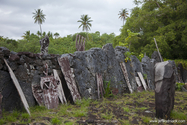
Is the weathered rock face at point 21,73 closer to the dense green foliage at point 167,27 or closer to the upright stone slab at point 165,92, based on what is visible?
the upright stone slab at point 165,92

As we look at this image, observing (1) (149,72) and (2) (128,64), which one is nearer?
(2) (128,64)

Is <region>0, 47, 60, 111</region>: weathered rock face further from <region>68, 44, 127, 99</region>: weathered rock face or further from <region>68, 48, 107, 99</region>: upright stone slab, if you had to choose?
<region>68, 44, 127, 99</region>: weathered rock face

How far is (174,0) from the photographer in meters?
16.2

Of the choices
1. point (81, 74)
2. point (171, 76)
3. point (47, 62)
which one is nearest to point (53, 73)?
point (47, 62)

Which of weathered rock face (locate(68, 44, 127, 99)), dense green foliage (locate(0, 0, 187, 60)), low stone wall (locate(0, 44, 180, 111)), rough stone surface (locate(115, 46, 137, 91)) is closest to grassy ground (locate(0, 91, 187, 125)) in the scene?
low stone wall (locate(0, 44, 180, 111))

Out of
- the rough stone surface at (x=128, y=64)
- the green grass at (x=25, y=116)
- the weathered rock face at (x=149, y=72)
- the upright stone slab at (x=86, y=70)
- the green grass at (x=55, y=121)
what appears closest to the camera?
the green grass at (x=55, y=121)

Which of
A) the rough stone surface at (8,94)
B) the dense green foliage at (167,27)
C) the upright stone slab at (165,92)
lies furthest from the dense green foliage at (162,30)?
the rough stone surface at (8,94)

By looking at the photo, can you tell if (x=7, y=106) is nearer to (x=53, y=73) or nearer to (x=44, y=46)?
(x=53, y=73)

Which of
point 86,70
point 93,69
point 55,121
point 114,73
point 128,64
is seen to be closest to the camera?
point 55,121

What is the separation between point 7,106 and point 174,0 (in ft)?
61.3

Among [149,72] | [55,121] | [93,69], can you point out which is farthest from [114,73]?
[55,121]

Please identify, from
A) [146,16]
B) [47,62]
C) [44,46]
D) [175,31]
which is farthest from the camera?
[146,16]

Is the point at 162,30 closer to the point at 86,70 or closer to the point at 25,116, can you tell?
the point at 86,70

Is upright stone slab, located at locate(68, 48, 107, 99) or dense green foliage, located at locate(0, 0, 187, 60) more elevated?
dense green foliage, located at locate(0, 0, 187, 60)
